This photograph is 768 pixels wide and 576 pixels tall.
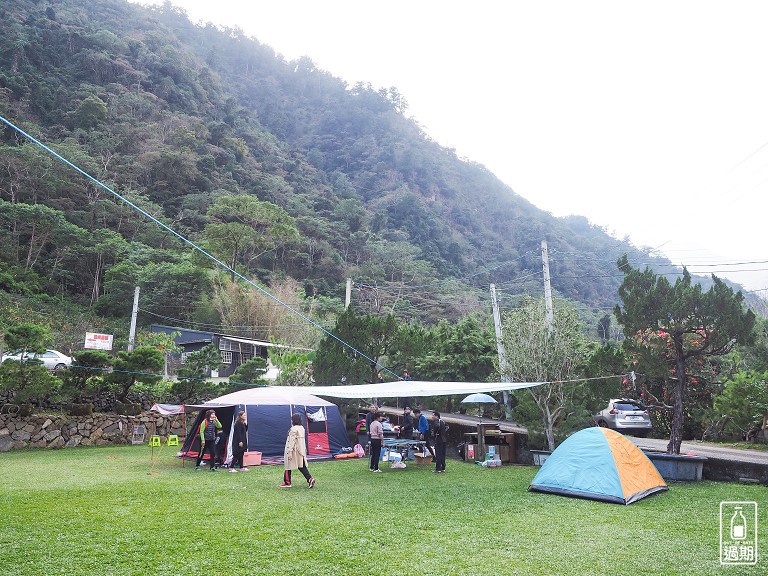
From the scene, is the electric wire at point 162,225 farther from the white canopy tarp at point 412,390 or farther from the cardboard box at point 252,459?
the cardboard box at point 252,459

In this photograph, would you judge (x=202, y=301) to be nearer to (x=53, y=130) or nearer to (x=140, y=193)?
(x=140, y=193)

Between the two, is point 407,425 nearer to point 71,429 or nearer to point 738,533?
point 738,533

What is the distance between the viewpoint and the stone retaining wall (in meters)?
13.5

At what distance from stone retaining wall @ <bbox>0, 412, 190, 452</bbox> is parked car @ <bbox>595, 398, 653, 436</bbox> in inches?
509

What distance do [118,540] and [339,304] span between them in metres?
31.5

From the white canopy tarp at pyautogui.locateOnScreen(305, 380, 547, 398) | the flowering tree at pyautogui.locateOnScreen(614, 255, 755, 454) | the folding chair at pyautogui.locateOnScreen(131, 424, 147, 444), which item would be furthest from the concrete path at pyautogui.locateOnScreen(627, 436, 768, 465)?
the folding chair at pyautogui.locateOnScreen(131, 424, 147, 444)

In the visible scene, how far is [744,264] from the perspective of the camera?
15.1m

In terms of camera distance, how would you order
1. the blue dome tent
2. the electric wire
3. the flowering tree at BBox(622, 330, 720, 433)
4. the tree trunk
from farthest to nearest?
the flowering tree at BBox(622, 330, 720, 433) < the tree trunk < the blue dome tent < the electric wire

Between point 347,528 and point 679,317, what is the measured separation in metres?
7.36

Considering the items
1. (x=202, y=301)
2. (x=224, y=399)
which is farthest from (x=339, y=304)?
(x=224, y=399)

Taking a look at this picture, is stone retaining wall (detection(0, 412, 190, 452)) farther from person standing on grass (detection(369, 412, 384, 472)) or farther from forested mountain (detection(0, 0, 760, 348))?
forested mountain (detection(0, 0, 760, 348))

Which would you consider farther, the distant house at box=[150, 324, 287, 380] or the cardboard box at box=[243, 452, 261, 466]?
the distant house at box=[150, 324, 287, 380]

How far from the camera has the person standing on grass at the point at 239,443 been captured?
35.6 feet

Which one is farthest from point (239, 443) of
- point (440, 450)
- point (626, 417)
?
point (626, 417)
